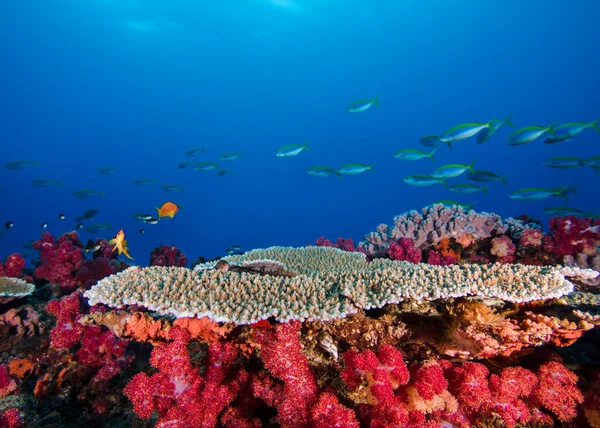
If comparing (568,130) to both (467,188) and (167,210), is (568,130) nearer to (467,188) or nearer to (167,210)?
(467,188)

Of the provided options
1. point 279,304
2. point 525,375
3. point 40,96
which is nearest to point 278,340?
point 279,304

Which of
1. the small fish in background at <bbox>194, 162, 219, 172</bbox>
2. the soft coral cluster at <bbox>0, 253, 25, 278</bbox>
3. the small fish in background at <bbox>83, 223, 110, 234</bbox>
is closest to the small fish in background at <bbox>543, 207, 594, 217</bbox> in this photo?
the small fish in background at <bbox>194, 162, 219, 172</bbox>

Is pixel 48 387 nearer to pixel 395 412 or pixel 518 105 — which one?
pixel 395 412

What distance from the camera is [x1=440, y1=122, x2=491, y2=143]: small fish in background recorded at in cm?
776

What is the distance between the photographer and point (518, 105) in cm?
9994

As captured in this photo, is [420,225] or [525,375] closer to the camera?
[525,375]

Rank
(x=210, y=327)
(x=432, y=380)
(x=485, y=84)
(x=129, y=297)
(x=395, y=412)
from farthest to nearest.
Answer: (x=485, y=84), (x=210, y=327), (x=129, y=297), (x=432, y=380), (x=395, y=412)

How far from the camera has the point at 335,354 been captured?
2754 millimetres

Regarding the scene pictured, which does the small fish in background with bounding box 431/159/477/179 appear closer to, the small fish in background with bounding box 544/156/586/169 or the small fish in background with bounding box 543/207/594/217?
the small fish in background with bounding box 543/207/594/217

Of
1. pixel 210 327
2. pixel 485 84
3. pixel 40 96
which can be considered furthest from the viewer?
pixel 485 84

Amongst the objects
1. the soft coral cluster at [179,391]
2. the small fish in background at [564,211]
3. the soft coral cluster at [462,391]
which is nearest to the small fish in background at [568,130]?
the small fish in background at [564,211]

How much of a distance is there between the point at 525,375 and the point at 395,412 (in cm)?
132

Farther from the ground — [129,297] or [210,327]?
[129,297]

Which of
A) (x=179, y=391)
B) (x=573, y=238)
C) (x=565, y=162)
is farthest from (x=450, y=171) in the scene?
(x=179, y=391)
